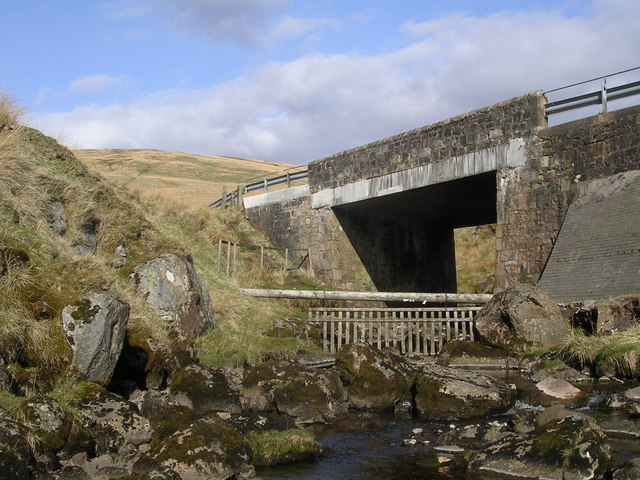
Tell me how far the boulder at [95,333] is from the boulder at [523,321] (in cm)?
830

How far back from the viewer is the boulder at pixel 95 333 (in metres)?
8.23

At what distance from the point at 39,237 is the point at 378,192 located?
37.8 feet

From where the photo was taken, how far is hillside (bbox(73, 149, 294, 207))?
49.8 m

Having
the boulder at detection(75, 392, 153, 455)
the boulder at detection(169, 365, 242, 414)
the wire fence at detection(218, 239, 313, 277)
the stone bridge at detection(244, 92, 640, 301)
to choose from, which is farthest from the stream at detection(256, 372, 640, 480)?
the wire fence at detection(218, 239, 313, 277)


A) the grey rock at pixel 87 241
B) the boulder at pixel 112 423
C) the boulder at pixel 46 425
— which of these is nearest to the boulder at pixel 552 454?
the boulder at pixel 112 423

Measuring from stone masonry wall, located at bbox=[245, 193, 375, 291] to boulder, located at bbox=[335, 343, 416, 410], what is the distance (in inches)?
461

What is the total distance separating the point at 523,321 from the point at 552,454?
297 inches

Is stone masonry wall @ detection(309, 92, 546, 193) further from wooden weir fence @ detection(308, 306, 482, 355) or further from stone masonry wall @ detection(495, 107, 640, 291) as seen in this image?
wooden weir fence @ detection(308, 306, 482, 355)

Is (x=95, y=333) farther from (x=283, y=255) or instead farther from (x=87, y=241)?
(x=283, y=255)

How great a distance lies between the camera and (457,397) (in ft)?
30.4

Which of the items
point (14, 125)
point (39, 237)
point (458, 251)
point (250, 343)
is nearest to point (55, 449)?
point (39, 237)

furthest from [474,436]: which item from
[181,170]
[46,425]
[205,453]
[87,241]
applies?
[181,170]

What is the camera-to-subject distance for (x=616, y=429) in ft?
24.9

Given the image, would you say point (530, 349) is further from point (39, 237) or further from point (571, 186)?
point (39, 237)
